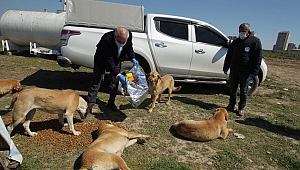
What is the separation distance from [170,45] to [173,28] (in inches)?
21.1

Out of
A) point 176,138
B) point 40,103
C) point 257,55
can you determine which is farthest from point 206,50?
point 40,103

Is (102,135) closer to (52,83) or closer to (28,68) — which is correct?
(52,83)

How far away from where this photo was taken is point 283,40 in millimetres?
39562

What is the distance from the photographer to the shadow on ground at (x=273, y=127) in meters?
4.65

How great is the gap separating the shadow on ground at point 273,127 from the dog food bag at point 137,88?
232 centimetres

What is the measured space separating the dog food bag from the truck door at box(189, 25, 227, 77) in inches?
87.5

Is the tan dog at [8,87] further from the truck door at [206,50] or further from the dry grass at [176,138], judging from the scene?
the truck door at [206,50]

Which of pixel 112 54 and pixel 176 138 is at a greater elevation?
pixel 112 54

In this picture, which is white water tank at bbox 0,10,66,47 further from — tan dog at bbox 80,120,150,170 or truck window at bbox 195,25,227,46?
tan dog at bbox 80,120,150,170

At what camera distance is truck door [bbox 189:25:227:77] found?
6.29m

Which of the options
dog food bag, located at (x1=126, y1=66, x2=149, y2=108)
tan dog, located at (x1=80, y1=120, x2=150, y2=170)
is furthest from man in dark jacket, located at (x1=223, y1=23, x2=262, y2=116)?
tan dog, located at (x1=80, y1=120, x2=150, y2=170)

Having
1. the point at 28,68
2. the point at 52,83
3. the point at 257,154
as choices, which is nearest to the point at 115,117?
the point at 257,154

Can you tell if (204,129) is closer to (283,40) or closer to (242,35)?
(242,35)

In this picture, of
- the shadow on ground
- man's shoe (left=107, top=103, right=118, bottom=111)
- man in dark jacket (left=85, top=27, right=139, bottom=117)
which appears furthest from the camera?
man's shoe (left=107, top=103, right=118, bottom=111)
